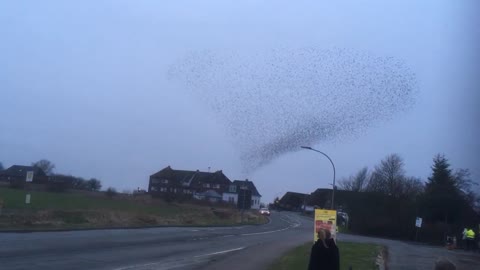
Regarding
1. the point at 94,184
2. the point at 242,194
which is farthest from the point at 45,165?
the point at 242,194

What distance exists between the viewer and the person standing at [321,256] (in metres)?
10.3

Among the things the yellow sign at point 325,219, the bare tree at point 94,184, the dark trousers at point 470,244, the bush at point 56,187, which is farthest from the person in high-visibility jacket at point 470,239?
Result: the bare tree at point 94,184

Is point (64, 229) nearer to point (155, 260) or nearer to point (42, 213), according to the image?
point (42, 213)

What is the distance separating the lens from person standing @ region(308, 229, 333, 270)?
1034cm

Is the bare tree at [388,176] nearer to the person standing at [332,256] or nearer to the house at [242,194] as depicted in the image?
the house at [242,194]

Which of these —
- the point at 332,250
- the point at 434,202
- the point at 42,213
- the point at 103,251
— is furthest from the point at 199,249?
the point at 434,202

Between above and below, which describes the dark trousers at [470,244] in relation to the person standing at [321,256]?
below

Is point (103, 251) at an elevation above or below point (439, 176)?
below

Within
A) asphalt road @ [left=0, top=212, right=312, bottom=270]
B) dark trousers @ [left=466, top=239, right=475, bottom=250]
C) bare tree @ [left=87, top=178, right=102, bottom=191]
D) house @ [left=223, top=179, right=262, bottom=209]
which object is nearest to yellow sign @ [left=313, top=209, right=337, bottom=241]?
asphalt road @ [left=0, top=212, right=312, bottom=270]

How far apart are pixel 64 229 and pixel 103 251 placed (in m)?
12.5

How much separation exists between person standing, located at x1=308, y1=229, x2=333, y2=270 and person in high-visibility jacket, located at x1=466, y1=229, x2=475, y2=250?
36068 mm

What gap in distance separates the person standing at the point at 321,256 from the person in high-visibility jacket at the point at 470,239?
118ft

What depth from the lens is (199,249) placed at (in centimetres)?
2783

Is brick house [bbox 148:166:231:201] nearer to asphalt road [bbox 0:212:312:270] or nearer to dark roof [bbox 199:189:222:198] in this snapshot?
dark roof [bbox 199:189:222:198]
